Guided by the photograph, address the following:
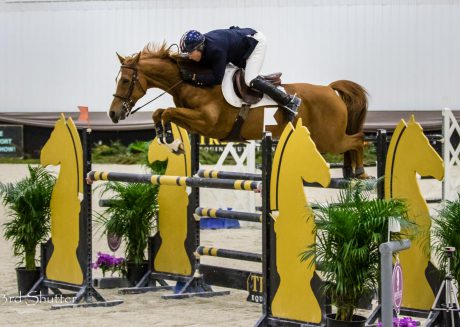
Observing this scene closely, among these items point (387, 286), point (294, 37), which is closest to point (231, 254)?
point (387, 286)

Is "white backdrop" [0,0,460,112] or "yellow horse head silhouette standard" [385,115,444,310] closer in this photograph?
"yellow horse head silhouette standard" [385,115,444,310]

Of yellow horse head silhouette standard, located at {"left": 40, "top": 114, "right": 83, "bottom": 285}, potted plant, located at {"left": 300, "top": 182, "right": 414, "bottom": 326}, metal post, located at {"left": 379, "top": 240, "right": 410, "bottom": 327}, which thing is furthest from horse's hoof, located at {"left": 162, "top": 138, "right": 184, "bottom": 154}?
metal post, located at {"left": 379, "top": 240, "right": 410, "bottom": 327}

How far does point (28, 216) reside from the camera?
22.0ft

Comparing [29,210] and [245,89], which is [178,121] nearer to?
[245,89]

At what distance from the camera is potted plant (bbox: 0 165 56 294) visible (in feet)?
21.9

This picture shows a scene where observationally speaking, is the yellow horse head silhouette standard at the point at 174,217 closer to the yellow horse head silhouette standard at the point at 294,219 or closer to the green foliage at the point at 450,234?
the yellow horse head silhouette standard at the point at 294,219

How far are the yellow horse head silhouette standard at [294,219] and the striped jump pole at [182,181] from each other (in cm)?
36

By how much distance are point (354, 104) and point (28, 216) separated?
2272mm

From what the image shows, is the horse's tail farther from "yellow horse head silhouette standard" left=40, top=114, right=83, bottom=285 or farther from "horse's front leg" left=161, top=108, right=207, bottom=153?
"yellow horse head silhouette standard" left=40, top=114, right=83, bottom=285

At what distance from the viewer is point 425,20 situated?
15812 mm

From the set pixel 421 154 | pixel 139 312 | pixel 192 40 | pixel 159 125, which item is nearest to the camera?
pixel 421 154

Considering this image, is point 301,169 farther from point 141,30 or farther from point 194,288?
point 141,30

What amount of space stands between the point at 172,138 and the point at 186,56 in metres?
0.51

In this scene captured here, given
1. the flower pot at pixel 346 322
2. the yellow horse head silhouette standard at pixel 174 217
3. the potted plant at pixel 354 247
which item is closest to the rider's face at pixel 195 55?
the yellow horse head silhouette standard at pixel 174 217
